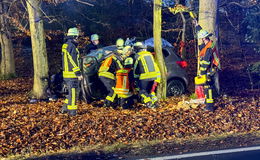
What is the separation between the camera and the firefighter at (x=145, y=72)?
948cm

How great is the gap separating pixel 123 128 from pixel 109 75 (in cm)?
221

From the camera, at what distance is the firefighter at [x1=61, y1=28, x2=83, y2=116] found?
28.6 feet

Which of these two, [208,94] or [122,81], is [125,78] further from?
[208,94]

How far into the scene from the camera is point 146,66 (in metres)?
9.49

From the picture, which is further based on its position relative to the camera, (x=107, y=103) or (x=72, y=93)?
(x=107, y=103)

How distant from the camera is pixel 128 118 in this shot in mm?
8664

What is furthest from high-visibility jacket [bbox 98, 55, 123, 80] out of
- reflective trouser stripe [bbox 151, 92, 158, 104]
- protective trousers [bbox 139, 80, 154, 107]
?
reflective trouser stripe [bbox 151, 92, 158, 104]

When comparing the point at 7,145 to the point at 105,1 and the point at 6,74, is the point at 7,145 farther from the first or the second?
the point at 105,1

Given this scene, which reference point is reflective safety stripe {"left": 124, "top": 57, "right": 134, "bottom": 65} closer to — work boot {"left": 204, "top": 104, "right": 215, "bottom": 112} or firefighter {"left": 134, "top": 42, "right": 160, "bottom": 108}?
firefighter {"left": 134, "top": 42, "right": 160, "bottom": 108}

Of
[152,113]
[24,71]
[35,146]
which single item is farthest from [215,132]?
[24,71]

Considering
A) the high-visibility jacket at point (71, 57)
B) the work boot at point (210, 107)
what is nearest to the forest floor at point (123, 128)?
the work boot at point (210, 107)

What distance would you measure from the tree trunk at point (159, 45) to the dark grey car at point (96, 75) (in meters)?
0.82

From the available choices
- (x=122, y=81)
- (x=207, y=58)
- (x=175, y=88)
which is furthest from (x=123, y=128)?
(x=175, y=88)

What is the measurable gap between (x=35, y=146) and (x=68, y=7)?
16.6m
